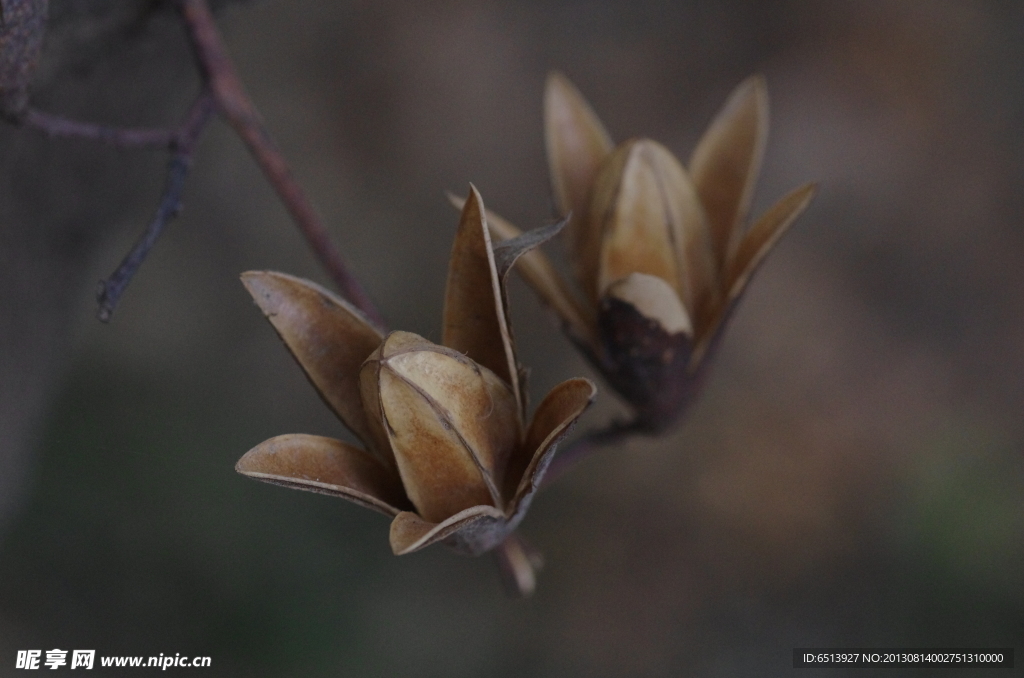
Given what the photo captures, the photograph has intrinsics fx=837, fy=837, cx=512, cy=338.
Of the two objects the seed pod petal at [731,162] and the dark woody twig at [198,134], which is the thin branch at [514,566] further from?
the seed pod petal at [731,162]

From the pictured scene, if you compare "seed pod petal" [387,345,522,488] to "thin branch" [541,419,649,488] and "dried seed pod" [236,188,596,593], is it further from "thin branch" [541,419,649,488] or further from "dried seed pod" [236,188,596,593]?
"thin branch" [541,419,649,488]

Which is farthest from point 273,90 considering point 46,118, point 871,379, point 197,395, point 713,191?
point 871,379

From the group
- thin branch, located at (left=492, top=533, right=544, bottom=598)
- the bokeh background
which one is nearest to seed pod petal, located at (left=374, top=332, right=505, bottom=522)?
thin branch, located at (left=492, top=533, right=544, bottom=598)

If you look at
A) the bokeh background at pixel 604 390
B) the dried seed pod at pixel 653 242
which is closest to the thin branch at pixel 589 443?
the dried seed pod at pixel 653 242

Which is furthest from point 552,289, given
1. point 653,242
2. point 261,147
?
point 261,147

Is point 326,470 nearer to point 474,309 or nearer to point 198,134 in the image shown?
point 474,309

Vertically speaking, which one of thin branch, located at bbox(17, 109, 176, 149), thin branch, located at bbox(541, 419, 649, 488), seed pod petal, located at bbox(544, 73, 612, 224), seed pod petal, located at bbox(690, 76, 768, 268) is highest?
thin branch, located at bbox(17, 109, 176, 149)
